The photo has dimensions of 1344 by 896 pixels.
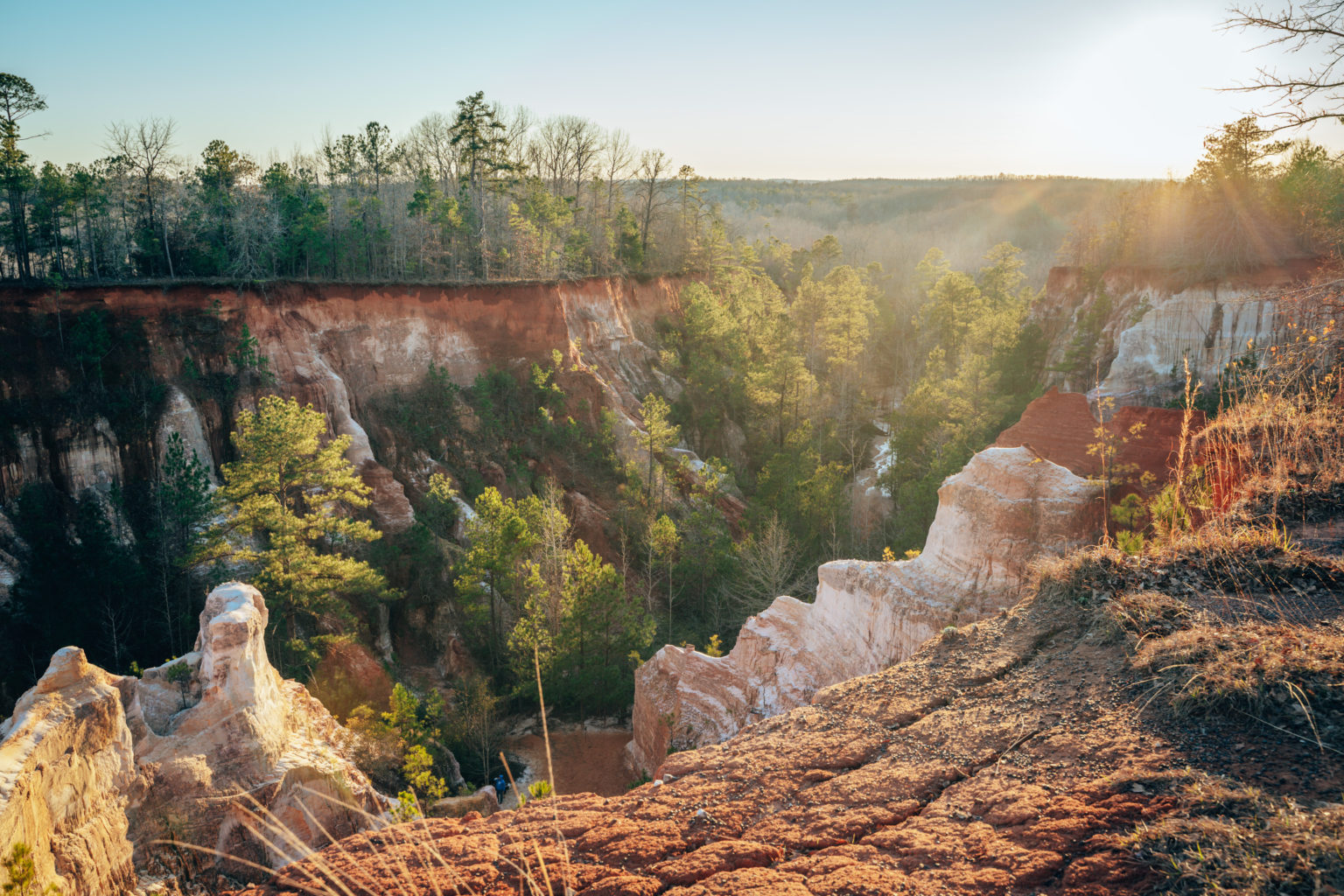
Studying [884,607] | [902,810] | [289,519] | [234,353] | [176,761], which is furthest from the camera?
[234,353]

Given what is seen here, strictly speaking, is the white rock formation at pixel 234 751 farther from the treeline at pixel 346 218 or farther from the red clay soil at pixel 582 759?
the treeline at pixel 346 218

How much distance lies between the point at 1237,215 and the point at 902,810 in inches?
1353

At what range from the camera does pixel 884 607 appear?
40.9ft

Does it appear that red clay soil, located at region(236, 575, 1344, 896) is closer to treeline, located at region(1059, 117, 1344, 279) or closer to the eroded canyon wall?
the eroded canyon wall

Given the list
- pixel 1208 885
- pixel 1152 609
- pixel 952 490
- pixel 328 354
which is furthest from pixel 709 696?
pixel 328 354

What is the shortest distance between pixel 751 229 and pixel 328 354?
71157mm

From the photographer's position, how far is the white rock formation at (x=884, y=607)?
11.5 metres

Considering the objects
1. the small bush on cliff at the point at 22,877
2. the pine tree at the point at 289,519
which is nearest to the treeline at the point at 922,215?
the pine tree at the point at 289,519

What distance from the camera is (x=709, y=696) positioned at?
47.0 ft

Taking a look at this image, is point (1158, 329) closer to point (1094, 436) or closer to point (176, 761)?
point (1094, 436)

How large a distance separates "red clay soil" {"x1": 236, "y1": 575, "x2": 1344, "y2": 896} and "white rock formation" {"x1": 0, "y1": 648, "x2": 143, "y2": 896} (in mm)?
3184

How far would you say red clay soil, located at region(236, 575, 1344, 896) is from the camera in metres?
2.98

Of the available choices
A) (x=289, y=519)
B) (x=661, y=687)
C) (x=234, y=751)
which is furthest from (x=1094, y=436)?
(x=289, y=519)

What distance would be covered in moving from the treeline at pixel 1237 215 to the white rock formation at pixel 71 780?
32735 millimetres
